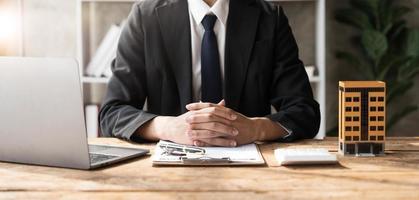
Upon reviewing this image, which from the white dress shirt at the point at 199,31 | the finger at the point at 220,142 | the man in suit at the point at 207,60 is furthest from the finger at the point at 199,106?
the white dress shirt at the point at 199,31

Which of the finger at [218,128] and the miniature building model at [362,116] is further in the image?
the finger at [218,128]

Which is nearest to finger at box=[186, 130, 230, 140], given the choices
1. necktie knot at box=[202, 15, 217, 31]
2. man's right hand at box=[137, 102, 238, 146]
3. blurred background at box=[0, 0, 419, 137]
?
man's right hand at box=[137, 102, 238, 146]

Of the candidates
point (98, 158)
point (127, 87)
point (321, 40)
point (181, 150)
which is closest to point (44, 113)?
point (98, 158)

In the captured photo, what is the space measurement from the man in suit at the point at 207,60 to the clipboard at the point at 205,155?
423 mm

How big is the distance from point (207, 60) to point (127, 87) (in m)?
0.28

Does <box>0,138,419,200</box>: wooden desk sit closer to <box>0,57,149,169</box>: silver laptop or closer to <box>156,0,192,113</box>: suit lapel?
<box>0,57,149,169</box>: silver laptop

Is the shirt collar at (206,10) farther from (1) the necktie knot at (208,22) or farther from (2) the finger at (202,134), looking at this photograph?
(2) the finger at (202,134)

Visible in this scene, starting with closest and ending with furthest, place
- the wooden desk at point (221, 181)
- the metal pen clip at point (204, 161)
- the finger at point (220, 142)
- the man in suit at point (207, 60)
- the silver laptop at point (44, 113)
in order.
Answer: the wooden desk at point (221, 181) < the silver laptop at point (44, 113) < the metal pen clip at point (204, 161) < the finger at point (220, 142) < the man in suit at point (207, 60)

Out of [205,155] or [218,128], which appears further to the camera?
[218,128]

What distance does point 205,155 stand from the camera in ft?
5.43

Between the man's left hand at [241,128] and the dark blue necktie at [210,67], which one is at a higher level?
the dark blue necktie at [210,67]

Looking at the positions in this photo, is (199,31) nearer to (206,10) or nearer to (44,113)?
(206,10)

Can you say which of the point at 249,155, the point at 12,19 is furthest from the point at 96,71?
the point at 249,155

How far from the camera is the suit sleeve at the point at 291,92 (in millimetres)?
1996
